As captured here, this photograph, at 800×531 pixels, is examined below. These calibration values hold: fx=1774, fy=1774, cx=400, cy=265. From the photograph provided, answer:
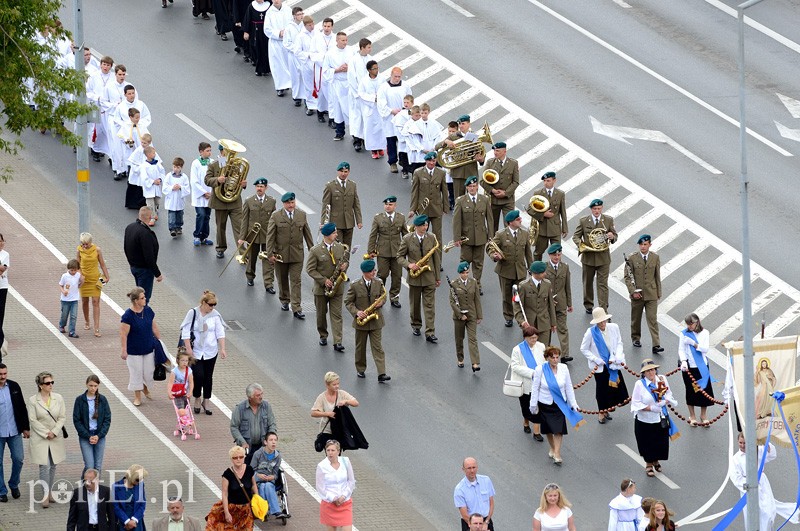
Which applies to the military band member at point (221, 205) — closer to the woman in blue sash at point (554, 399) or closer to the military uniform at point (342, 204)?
the military uniform at point (342, 204)

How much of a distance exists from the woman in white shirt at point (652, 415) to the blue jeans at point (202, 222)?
10.1 meters

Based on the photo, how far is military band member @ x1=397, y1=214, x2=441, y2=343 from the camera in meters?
30.2

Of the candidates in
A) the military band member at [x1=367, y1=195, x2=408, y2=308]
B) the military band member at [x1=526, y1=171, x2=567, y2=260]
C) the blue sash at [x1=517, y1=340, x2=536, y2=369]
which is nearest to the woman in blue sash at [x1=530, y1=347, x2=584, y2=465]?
the blue sash at [x1=517, y1=340, x2=536, y2=369]

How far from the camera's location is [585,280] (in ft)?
103

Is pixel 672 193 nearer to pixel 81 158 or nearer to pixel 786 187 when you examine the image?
pixel 786 187

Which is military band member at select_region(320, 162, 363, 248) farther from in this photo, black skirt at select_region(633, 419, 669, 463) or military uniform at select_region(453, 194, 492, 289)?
black skirt at select_region(633, 419, 669, 463)

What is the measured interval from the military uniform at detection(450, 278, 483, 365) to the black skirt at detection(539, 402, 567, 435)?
258 cm

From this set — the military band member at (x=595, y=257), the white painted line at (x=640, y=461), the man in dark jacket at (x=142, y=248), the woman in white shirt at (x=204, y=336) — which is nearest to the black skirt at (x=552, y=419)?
the white painted line at (x=640, y=461)

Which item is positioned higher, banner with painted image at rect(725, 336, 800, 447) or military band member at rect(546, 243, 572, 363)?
banner with painted image at rect(725, 336, 800, 447)

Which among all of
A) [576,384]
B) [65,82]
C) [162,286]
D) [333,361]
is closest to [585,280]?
[576,384]

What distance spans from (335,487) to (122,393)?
5.86 metres

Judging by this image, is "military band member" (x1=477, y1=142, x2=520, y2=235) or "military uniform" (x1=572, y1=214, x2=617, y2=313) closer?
"military uniform" (x1=572, y1=214, x2=617, y2=313)

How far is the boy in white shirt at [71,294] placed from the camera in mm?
28953

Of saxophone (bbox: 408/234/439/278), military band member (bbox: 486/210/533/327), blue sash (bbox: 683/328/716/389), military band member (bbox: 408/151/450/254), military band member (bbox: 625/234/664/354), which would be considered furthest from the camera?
military band member (bbox: 408/151/450/254)
